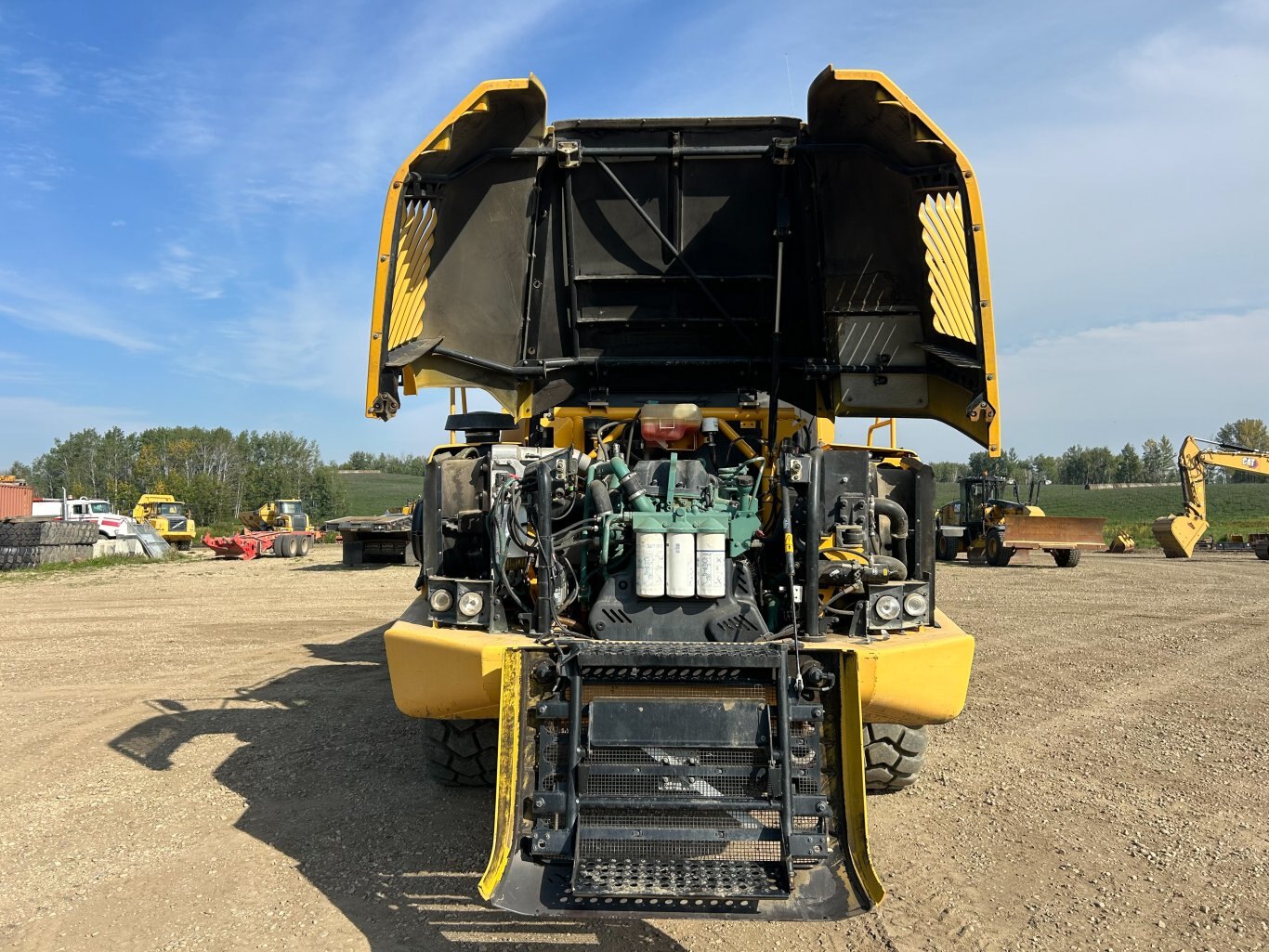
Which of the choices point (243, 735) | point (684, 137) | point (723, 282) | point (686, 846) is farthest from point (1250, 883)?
point (243, 735)

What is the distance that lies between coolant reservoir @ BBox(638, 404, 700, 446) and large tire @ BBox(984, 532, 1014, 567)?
19737mm

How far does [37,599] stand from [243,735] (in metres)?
12.8

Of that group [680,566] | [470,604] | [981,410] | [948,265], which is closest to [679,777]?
[680,566]

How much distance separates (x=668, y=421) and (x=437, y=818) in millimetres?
2432

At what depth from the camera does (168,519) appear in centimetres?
3450

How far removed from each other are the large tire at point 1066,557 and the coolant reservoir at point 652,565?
20.9m

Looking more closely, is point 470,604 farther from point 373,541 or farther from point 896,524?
point 373,541

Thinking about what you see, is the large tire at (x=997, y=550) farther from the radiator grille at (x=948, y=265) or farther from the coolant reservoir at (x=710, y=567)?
the coolant reservoir at (x=710, y=567)

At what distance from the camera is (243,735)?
239 inches

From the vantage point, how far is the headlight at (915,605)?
387 cm

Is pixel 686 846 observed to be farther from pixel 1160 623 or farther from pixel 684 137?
pixel 1160 623

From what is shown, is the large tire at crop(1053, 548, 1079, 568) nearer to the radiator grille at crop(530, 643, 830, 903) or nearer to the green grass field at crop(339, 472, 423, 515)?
the radiator grille at crop(530, 643, 830, 903)

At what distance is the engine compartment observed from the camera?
12.1ft

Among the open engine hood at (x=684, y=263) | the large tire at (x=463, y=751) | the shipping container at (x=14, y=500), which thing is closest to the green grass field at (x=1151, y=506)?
the open engine hood at (x=684, y=263)
